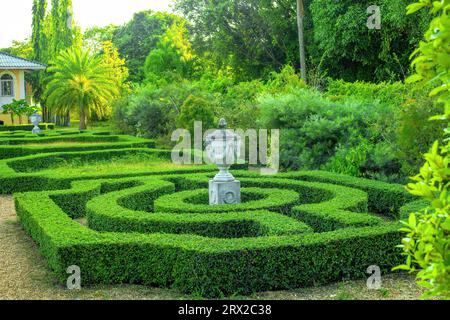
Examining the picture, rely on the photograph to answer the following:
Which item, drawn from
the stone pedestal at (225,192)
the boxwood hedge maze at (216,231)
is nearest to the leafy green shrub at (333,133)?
the boxwood hedge maze at (216,231)

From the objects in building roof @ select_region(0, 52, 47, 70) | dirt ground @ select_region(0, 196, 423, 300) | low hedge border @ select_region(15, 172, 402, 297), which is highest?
building roof @ select_region(0, 52, 47, 70)

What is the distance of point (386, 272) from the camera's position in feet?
24.3

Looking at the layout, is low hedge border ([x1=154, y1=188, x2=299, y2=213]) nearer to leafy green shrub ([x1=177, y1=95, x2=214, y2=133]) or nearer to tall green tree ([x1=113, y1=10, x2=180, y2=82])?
leafy green shrub ([x1=177, y1=95, x2=214, y2=133])

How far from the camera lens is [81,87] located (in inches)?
1316

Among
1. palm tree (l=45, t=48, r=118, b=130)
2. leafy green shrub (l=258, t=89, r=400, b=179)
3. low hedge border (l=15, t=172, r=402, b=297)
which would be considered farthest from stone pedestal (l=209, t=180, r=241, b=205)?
palm tree (l=45, t=48, r=118, b=130)

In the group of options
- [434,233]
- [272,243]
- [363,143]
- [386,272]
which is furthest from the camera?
[363,143]

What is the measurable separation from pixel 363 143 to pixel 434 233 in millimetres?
11128

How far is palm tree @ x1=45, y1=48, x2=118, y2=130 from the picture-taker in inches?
1314

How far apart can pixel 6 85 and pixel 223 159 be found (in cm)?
3515

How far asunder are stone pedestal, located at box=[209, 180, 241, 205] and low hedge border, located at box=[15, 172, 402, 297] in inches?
122

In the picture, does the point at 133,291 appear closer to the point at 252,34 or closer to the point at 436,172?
the point at 436,172

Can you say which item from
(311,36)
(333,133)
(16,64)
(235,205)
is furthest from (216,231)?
(16,64)
